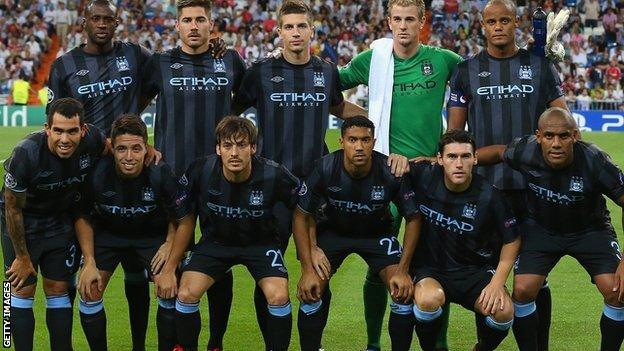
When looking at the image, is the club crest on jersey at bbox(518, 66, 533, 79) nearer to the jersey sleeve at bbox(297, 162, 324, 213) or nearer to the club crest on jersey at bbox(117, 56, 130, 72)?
the jersey sleeve at bbox(297, 162, 324, 213)

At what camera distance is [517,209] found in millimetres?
7348

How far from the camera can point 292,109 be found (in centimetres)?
743

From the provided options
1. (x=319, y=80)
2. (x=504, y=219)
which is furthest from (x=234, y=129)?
(x=504, y=219)

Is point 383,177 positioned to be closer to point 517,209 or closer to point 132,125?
point 517,209

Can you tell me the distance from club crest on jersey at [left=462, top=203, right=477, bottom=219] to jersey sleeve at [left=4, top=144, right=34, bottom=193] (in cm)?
272

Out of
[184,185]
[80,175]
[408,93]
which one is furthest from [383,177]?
[80,175]

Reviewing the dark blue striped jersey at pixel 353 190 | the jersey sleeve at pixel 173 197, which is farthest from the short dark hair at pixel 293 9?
the jersey sleeve at pixel 173 197

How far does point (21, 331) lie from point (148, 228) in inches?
40.9

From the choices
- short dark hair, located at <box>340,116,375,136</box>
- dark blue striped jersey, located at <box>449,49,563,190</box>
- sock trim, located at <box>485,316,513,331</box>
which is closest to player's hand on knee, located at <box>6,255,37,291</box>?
short dark hair, located at <box>340,116,375,136</box>

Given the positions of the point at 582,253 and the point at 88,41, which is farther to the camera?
the point at 88,41

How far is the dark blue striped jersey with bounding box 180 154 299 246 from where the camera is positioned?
6988mm

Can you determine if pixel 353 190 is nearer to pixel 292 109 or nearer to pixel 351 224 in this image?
pixel 351 224

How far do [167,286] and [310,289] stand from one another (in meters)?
0.91

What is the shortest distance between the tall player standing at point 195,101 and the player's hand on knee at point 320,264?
2.41 ft
